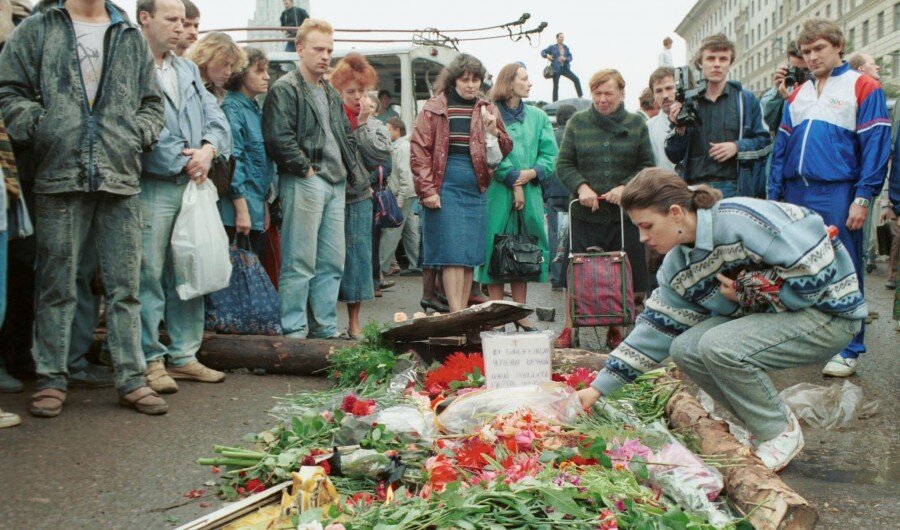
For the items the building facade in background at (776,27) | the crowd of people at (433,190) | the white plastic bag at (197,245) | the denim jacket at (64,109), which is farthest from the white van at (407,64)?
the building facade in background at (776,27)

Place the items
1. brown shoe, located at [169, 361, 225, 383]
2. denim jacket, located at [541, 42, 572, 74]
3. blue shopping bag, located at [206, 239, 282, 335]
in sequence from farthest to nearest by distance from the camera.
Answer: denim jacket, located at [541, 42, 572, 74] < blue shopping bag, located at [206, 239, 282, 335] < brown shoe, located at [169, 361, 225, 383]

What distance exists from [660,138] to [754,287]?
3.93m

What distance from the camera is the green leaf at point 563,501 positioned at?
9.65ft

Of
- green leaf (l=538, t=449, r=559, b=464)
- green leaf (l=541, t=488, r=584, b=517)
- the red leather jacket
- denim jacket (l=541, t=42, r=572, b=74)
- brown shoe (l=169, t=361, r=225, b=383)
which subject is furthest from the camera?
denim jacket (l=541, t=42, r=572, b=74)

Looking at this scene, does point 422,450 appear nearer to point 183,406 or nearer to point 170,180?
point 183,406

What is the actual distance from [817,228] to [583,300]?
278cm

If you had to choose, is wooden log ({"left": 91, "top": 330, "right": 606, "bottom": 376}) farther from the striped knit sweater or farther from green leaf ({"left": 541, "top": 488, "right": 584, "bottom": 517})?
green leaf ({"left": 541, "top": 488, "right": 584, "bottom": 517})

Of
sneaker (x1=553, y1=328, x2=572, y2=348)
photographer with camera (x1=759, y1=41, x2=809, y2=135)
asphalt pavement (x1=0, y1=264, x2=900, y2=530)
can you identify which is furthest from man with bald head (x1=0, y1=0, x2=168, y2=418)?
photographer with camera (x1=759, y1=41, x2=809, y2=135)

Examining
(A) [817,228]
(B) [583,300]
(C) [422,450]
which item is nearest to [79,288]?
(C) [422,450]

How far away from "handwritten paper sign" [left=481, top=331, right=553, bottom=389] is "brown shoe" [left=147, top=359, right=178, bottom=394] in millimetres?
1826

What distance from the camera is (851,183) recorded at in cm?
611

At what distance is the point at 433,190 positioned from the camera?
7188 mm

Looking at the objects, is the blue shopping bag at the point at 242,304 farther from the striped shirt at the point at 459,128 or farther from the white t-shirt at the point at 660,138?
Answer: the white t-shirt at the point at 660,138

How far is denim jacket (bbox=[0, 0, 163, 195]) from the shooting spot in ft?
15.2
